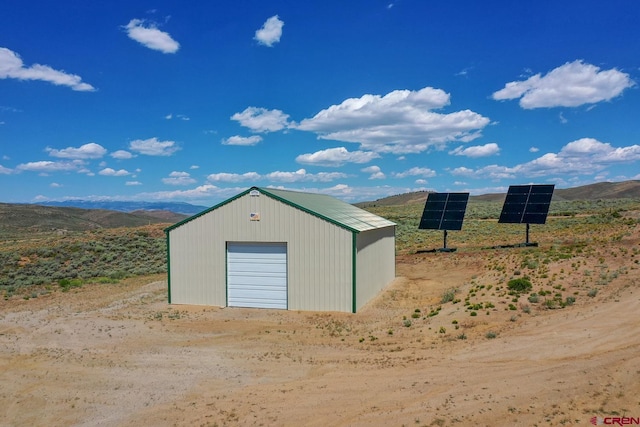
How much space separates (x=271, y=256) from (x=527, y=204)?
2339 centimetres

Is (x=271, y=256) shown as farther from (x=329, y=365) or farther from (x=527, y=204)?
(x=527, y=204)


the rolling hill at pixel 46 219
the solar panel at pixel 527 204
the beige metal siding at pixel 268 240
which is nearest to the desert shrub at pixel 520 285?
the beige metal siding at pixel 268 240

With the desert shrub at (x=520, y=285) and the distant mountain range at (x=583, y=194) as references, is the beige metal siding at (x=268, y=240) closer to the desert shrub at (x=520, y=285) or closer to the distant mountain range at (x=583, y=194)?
the desert shrub at (x=520, y=285)

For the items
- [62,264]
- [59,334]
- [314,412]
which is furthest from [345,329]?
[62,264]

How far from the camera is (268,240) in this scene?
1814 cm

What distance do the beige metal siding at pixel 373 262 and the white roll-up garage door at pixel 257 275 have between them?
2.90 meters

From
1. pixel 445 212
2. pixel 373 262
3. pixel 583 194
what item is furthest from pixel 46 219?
pixel 583 194

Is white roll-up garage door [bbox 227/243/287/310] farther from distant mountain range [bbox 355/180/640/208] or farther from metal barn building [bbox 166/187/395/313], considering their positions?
distant mountain range [bbox 355/180/640/208]

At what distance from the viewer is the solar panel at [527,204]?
108ft

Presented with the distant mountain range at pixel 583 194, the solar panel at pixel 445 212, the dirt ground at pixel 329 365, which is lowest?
the dirt ground at pixel 329 365

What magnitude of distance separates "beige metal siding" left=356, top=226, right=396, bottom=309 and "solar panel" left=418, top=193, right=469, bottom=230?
10939 millimetres

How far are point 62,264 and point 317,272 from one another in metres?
23.3

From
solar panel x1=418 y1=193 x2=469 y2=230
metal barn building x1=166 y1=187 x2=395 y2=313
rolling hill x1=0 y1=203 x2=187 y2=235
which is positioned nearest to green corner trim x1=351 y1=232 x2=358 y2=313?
metal barn building x1=166 y1=187 x2=395 y2=313

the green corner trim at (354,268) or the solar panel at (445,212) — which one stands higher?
the solar panel at (445,212)
